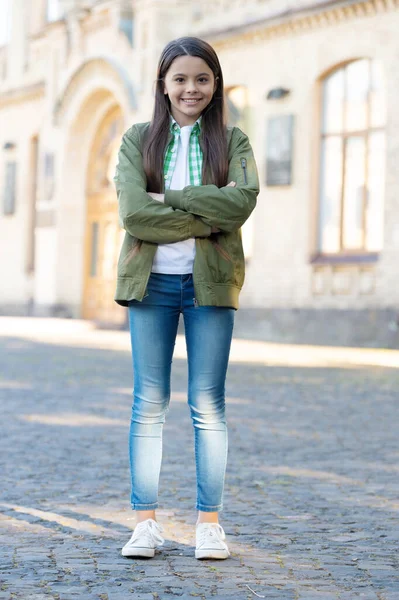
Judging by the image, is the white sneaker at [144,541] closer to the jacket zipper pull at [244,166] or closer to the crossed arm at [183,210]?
the crossed arm at [183,210]

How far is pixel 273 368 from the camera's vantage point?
15367 millimetres

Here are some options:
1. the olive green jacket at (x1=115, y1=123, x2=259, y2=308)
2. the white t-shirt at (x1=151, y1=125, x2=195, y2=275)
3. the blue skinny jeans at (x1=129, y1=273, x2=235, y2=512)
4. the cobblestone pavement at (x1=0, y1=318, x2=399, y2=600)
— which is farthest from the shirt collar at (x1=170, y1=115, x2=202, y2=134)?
the cobblestone pavement at (x1=0, y1=318, x2=399, y2=600)

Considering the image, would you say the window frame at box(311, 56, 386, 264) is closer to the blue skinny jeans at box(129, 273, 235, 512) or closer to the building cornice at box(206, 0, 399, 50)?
the building cornice at box(206, 0, 399, 50)

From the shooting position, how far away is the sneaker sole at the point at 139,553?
4.52 m

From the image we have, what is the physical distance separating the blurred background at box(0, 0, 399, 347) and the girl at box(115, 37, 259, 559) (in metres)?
15.9

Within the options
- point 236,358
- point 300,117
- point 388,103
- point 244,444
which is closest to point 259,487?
point 244,444

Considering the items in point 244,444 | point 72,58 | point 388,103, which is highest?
point 72,58

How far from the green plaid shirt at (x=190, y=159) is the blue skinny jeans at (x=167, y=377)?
0.37 m

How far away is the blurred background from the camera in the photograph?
2112 centimetres

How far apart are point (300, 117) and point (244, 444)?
15.4 metres

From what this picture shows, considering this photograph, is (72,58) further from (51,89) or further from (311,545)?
(311,545)

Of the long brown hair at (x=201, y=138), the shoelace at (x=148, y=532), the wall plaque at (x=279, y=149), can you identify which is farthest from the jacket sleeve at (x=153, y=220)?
the wall plaque at (x=279, y=149)

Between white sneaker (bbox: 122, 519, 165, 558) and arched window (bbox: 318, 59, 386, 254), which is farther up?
arched window (bbox: 318, 59, 386, 254)

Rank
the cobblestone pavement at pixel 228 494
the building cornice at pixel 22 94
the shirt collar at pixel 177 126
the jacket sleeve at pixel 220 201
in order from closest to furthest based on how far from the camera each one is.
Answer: the cobblestone pavement at pixel 228 494 < the jacket sleeve at pixel 220 201 < the shirt collar at pixel 177 126 < the building cornice at pixel 22 94
